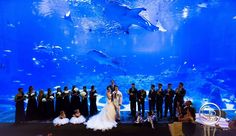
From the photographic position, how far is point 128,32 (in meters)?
16.9

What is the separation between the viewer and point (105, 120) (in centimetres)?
1298

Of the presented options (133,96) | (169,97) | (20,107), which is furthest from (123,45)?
(20,107)

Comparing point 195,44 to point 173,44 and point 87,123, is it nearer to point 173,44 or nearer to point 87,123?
point 173,44

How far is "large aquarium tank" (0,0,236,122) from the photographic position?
16.7m

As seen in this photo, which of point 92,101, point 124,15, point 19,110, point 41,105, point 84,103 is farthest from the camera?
point 124,15

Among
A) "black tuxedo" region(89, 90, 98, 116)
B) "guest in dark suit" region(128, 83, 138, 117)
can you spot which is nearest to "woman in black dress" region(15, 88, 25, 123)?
"black tuxedo" region(89, 90, 98, 116)

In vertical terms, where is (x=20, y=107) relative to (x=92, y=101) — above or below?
below

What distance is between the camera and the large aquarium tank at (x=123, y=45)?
16.7 metres

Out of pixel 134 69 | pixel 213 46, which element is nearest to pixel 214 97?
pixel 213 46

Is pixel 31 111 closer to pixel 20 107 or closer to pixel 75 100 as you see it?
pixel 20 107

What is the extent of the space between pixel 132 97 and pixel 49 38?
520cm

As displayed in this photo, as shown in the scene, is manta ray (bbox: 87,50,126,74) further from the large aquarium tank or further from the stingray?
the stingray

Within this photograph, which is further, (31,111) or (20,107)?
(31,111)

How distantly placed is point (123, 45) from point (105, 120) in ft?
16.3
